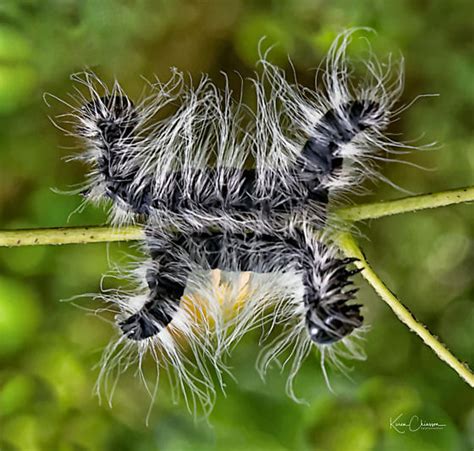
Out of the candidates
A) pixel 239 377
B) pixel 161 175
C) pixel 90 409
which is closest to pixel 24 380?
pixel 90 409

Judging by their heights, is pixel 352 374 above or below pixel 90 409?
above

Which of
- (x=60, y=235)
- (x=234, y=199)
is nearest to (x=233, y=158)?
(x=234, y=199)

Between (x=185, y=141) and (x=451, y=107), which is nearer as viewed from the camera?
(x=185, y=141)

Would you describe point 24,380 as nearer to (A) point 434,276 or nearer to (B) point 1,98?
(B) point 1,98
